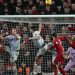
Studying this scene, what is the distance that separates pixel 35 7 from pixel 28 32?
336 centimetres

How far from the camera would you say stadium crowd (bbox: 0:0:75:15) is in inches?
723

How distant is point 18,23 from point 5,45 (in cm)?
79

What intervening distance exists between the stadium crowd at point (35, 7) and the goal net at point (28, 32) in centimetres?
283

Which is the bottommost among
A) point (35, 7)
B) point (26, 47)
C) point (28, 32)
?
Result: point (26, 47)

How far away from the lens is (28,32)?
15609mm

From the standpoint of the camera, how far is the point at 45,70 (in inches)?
615

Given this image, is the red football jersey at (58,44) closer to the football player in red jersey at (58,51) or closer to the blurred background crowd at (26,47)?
the football player in red jersey at (58,51)

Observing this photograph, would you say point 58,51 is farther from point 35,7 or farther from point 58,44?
point 35,7

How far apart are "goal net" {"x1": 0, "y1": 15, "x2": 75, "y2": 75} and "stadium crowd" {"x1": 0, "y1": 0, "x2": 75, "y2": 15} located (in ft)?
9.28

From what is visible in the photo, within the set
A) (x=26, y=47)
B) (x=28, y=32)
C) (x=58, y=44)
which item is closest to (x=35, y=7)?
(x=28, y=32)

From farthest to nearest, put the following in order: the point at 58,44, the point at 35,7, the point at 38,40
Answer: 1. the point at 35,7
2. the point at 38,40
3. the point at 58,44

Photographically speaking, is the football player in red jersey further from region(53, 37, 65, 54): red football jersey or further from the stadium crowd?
the stadium crowd

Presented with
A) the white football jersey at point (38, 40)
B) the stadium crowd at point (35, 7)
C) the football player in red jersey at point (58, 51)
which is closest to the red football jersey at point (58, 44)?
the football player in red jersey at point (58, 51)

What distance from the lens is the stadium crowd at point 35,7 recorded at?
1838 centimetres
